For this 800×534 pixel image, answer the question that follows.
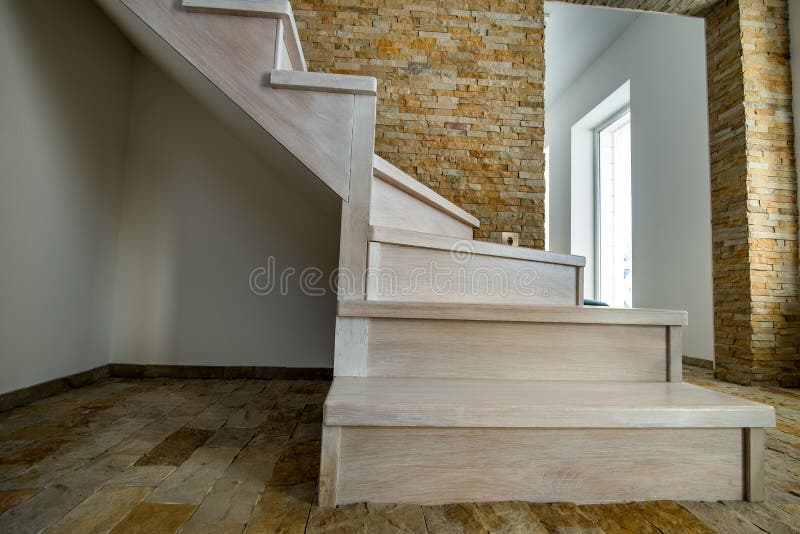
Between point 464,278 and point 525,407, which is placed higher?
point 464,278

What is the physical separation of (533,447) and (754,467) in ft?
1.40

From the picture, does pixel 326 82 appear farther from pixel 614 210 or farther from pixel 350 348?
pixel 614 210

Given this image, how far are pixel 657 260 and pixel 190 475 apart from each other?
361cm

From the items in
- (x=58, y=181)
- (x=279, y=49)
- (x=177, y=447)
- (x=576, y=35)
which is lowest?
(x=177, y=447)

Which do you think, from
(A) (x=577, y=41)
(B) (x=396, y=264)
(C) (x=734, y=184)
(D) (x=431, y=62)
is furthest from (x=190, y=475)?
(A) (x=577, y=41)

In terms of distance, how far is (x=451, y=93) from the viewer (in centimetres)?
224

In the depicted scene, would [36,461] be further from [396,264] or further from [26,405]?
[396,264]

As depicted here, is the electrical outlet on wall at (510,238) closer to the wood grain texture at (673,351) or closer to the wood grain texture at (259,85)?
the wood grain texture at (673,351)

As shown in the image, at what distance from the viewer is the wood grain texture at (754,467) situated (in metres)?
0.82

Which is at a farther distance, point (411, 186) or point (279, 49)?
point (411, 186)

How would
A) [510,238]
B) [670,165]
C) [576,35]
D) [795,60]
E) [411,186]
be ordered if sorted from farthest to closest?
[576,35] → [670,165] → [795,60] → [510,238] → [411,186]

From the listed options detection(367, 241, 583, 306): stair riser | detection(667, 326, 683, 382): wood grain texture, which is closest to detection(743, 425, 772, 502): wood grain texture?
detection(667, 326, 683, 382): wood grain texture

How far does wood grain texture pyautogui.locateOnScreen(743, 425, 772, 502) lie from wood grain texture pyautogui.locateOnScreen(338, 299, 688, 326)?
0.28 m

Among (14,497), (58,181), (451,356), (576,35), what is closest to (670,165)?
(576,35)
